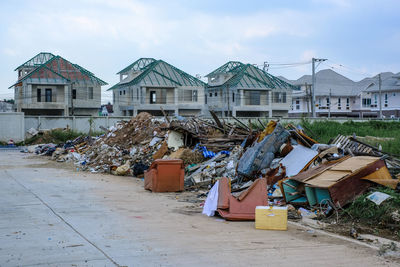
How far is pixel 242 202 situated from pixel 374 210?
2604 millimetres

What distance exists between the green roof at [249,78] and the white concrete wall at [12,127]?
28602 millimetres

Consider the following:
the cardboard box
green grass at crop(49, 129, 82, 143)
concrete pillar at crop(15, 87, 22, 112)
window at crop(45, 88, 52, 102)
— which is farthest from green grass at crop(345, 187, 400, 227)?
concrete pillar at crop(15, 87, 22, 112)

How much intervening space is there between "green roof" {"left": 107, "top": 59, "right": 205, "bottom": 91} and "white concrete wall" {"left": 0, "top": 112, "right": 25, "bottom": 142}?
19364 mm

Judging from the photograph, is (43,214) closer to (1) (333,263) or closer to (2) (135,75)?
(1) (333,263)

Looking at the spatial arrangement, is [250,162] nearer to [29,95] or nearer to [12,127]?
[12,127]

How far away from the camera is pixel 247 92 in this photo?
60812mm

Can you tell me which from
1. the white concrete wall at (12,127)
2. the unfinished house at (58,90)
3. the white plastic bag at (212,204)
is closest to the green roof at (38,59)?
the unfinished house at (58,90)

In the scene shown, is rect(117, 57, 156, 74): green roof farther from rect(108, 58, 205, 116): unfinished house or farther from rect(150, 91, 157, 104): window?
rect(150, 91, 157, 104): window

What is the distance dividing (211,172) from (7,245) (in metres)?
8.90

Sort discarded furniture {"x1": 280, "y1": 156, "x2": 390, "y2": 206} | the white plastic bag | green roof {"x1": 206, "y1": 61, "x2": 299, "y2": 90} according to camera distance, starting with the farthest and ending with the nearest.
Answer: green roof {"x1": 206, "y1": 61, "x2": 299, "y2": 90}
the white plastic bag
discarded furniture {"x1": 280, "y1": 156, "x2": 390, "y2": 206}

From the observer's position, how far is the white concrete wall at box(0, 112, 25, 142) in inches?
1551

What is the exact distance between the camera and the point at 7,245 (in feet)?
23.4

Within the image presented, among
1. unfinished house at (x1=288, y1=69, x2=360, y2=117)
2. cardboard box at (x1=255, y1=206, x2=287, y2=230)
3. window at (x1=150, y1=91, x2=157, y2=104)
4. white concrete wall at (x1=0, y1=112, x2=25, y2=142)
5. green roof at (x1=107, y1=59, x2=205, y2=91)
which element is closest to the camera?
cardboard box at (x1=255, y1=206, x2=287, y2=230)

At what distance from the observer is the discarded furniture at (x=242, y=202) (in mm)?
9594
